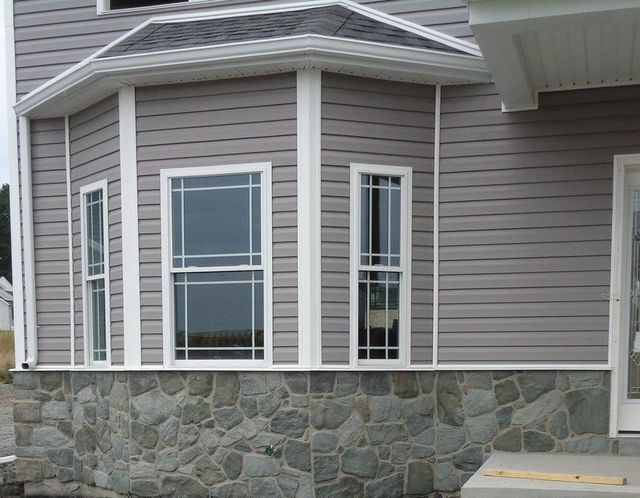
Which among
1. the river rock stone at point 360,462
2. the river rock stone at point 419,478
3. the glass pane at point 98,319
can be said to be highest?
the glass pane at point 98,319

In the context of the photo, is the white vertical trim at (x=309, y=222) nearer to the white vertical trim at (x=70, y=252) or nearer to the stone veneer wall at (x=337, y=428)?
the stone veneer wall at (x=337, y=428)

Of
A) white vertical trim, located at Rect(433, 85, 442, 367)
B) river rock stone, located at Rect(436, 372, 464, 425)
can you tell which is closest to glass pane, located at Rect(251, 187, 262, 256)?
white vertical trim, located at Rect(433, 85, 442, 367)

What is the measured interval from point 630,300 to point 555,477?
1.51 meters

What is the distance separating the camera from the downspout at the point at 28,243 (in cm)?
570

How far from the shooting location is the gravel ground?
6584 mm

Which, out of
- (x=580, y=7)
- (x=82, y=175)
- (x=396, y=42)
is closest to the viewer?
(x=580, y=7)

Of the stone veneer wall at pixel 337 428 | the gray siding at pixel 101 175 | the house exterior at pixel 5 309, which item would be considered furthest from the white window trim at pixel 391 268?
the house exterior at pixel 5 309

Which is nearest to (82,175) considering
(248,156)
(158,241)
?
(158,241)

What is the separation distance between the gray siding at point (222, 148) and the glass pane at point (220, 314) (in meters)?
0.15

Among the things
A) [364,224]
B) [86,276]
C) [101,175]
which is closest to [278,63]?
[364,224]

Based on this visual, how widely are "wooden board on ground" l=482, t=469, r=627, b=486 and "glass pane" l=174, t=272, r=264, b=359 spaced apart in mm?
1780

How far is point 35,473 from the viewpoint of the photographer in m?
5.66

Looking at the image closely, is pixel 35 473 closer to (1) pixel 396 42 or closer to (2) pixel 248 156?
(2) pixel 248 156

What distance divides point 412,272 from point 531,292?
870 millimetres
